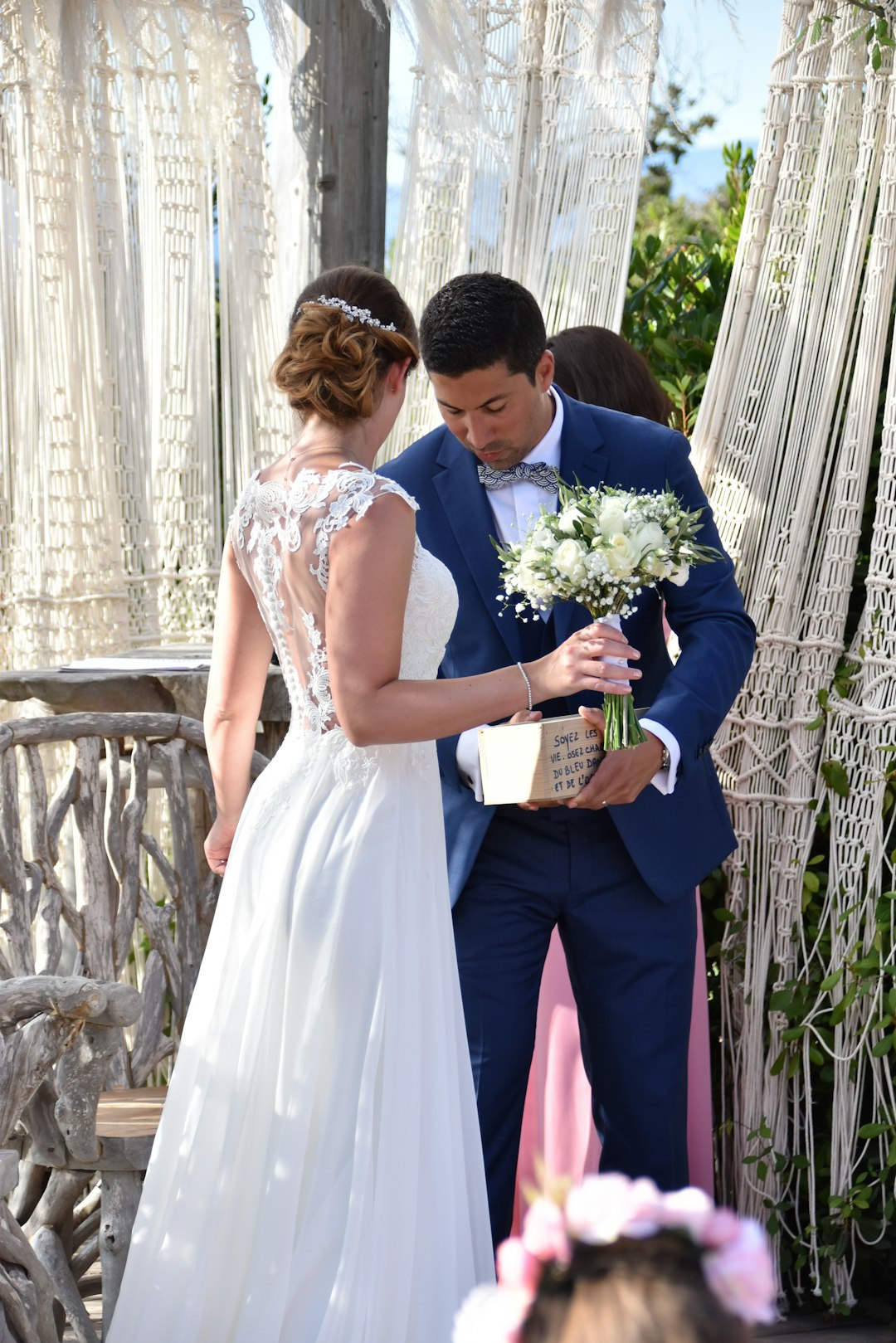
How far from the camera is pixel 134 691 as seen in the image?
3123 mm

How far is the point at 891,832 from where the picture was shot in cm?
294

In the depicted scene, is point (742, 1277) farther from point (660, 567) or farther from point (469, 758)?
point (469, 758)

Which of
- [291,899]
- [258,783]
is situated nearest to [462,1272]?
[291,899]

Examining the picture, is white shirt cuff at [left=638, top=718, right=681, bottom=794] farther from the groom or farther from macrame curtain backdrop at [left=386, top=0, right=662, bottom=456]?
macrame curtain backdrop at [left=386, top=0, right=662, bottom=456]

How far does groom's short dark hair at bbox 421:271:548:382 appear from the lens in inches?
94.0

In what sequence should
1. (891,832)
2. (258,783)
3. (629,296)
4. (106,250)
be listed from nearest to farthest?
1. (258,783)
2. (891,832)
3. (106,250)
4. (629,296)

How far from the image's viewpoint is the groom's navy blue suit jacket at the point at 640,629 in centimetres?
244

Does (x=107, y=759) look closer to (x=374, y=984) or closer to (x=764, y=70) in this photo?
(x=374, y=984)

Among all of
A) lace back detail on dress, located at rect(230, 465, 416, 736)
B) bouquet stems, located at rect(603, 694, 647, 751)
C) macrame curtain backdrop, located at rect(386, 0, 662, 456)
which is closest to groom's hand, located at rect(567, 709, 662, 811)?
bouquet stems, located at rect(603, 694, 647, 751)

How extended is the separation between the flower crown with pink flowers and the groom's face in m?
1.72

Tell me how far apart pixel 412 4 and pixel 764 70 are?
88cm

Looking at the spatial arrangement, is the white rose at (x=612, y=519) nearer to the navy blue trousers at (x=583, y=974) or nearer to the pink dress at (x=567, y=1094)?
the navy blue trousers at (x=583, y=974)

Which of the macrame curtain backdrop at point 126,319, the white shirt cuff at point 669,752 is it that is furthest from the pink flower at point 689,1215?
the macrame curtain backdrop at point 126,319

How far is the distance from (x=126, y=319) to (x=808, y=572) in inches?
74.6
